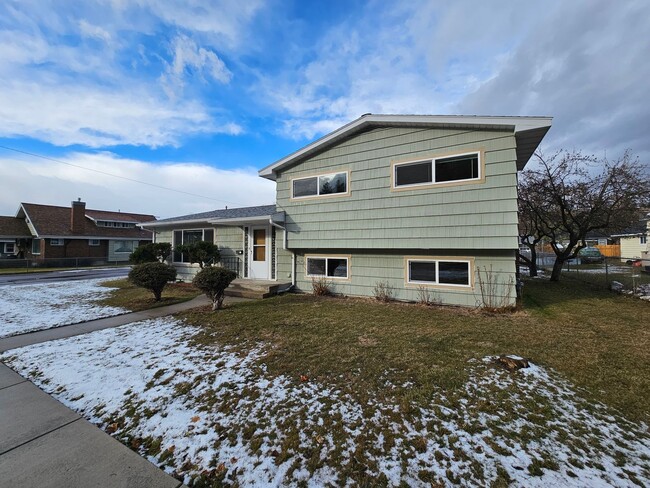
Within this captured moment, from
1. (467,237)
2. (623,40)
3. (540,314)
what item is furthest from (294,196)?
(623,40)

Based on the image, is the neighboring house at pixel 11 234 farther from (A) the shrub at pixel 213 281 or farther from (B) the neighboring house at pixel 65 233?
(A) the shrub at pixel 213 281

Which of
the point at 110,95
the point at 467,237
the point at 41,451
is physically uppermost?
the point at 110,95

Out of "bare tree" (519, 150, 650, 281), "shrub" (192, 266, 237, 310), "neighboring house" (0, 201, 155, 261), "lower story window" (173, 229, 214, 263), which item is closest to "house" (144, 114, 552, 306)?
"shrub" (192, 266, 237, 310)

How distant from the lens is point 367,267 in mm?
9133

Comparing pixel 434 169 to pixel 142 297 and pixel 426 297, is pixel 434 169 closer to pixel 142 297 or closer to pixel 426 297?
pixel 426 297

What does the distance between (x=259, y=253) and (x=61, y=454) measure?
9176 millimetres

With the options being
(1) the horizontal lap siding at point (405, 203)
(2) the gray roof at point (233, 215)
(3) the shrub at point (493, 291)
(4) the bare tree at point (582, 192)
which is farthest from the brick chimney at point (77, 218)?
(4) the bare tree at point (582, 192)

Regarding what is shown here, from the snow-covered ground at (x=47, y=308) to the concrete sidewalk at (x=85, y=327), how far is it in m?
0.37

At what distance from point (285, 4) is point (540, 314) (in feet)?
38.2

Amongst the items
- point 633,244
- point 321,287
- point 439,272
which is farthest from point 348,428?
point 633,244

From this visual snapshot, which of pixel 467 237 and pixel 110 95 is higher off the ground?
pixel 110 95

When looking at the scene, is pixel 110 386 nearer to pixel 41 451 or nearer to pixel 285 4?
pixel 41 451

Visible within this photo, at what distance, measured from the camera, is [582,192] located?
11.5 m

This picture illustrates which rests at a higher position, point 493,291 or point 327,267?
point 327,267
